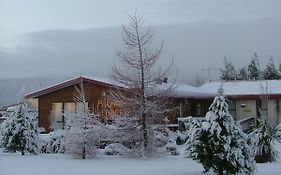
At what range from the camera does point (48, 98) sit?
29328 millimetres

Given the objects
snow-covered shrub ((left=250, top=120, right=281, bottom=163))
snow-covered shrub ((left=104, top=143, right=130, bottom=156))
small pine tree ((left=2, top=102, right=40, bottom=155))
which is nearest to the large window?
small pine tree ((left=2, top=102, right=40, bottom=155))

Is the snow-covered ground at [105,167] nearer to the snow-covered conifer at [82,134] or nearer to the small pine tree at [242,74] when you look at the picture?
the snow-covered conifer at [82,134]

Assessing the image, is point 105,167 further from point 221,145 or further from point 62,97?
point 62,97

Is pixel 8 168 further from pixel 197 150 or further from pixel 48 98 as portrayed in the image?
pixel 48 98

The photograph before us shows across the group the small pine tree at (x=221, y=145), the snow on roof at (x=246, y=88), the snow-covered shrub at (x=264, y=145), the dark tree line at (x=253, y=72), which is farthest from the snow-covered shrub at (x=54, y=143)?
the dark tree line at (x=253, y=72)

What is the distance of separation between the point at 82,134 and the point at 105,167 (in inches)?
135

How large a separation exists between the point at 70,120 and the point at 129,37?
12.4 feet

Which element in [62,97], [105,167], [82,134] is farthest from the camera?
[62,97]

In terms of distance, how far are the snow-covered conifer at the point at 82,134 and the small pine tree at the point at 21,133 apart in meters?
1.77

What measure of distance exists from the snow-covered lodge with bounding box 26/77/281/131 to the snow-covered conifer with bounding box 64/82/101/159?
4259 millimetres

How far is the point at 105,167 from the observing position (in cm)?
1373

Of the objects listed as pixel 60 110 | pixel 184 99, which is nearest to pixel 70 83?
pixel 60 110

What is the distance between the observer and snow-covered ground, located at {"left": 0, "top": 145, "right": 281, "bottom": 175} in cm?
1259

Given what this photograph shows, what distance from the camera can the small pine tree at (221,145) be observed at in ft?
37.8
